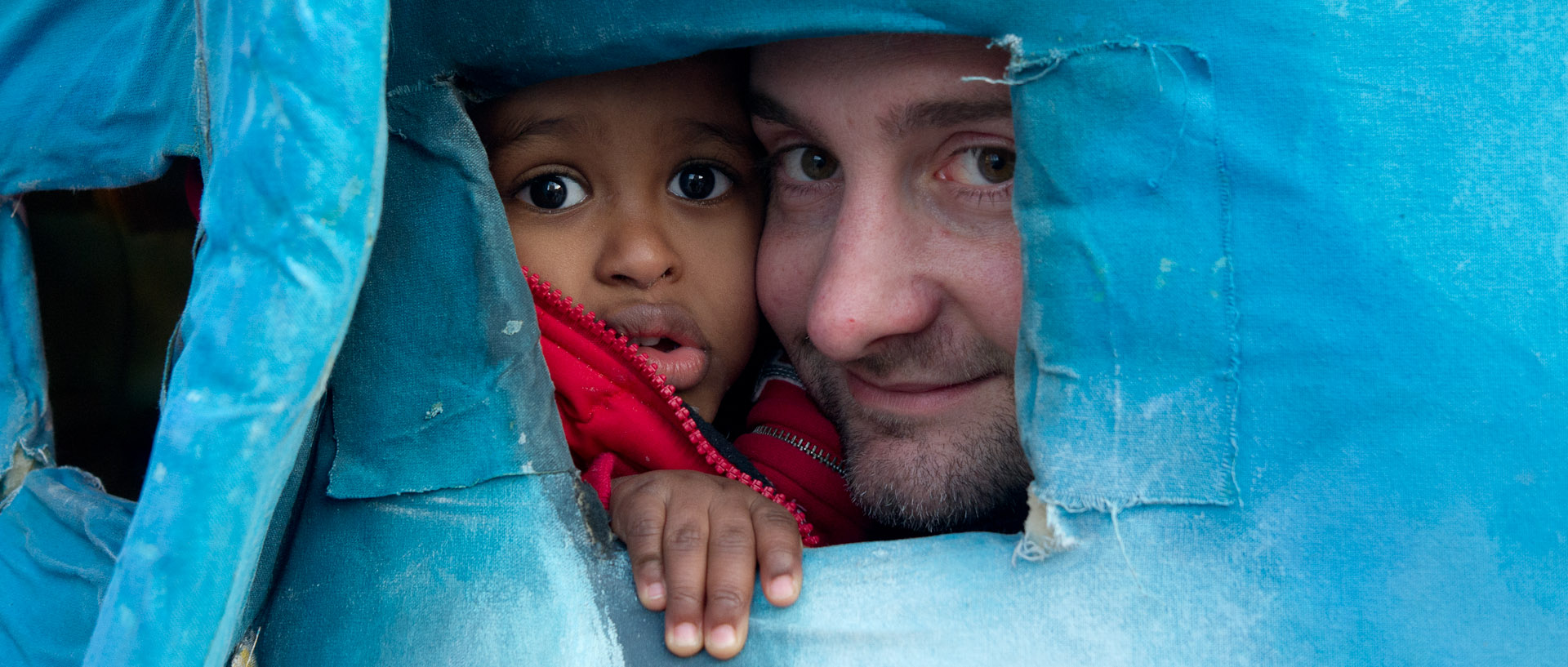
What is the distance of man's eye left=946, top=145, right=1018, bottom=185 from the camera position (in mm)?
1101

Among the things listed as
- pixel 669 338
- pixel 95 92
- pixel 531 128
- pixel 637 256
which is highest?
pixel 95 92

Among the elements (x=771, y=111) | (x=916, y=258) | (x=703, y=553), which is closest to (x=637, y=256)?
(x=771, y=111)

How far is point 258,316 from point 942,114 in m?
0.67

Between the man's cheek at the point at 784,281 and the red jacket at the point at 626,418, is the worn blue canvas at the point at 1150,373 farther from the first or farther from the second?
the man's cheek at the point at 784,281

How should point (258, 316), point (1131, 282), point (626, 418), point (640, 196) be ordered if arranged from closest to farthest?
point (258, 316) < point (1131, 282) < point (626, 418) < point (640, 196)

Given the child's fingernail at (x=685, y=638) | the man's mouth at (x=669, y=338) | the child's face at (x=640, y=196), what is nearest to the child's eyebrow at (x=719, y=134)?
the child's face at (x=640, y=196)

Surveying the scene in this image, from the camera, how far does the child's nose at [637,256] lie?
1284 millimetres

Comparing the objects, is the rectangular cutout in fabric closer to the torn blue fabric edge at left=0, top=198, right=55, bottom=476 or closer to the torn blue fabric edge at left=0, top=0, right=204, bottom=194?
the torn blue fabric edge at left=0, top=0, right=204, bottom=194

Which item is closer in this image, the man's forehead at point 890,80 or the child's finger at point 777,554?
the child's finger at point 777,554

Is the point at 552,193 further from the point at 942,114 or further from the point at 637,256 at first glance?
the point at 942,114

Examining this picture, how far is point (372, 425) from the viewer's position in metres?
0.91

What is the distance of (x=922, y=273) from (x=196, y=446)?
Answer: 71 cm

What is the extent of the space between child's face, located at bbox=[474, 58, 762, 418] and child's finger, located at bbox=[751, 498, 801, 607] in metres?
0.40

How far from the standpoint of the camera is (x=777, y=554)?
2.90ft
